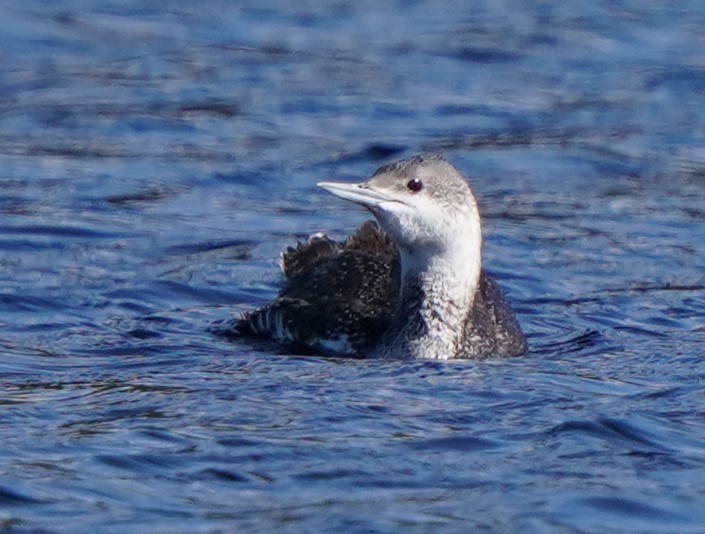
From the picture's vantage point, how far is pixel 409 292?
9.57 m

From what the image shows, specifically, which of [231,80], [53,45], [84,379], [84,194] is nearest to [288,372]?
[84,379]

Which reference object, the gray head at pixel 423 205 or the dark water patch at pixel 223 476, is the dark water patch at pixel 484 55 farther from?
the dark water patch at pixel 223 476

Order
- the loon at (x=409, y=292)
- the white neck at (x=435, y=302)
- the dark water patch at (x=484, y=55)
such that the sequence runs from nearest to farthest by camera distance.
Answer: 1. the loon at (x=409, y=292)
2. the white neck at (x=435, y=302)
3. the dark water patch at (x=484, y=55)

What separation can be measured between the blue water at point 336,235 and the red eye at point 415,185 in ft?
2.62

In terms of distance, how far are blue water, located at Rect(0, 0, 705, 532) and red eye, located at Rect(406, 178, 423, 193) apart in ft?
2.62

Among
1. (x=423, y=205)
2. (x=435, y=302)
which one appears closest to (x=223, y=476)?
(x=423, y=205)

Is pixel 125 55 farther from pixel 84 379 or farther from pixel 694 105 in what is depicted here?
pixel 84 379

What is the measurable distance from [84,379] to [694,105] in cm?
776

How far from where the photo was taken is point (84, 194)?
12.9 metres

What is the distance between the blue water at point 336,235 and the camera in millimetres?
7336

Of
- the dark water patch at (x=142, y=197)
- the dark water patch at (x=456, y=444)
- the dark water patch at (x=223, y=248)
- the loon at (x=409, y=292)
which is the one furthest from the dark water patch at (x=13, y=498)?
the dark water patch at (x=142, y=197)

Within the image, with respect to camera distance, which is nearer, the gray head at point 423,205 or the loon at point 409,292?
the gray head at point 423,205

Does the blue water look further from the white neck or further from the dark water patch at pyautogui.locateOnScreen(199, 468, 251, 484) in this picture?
the white neck

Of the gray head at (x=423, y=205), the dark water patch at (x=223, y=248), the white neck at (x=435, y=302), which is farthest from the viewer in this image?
the dark water patch at (x=223, y=248)
